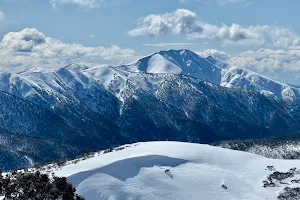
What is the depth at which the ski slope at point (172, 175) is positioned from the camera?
10607 centimetres

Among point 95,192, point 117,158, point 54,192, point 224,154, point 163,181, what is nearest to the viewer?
point 54,192

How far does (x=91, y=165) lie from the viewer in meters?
117

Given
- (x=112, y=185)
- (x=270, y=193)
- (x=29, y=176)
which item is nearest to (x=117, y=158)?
(x=112, y=185)

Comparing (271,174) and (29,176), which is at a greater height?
(29,176)

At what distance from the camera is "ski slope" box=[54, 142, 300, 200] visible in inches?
4176

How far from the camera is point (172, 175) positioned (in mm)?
118812

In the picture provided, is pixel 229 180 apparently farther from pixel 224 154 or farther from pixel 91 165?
pixel 91 165

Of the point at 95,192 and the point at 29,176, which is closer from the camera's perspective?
the point at 29,176

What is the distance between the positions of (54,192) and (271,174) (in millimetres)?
87027

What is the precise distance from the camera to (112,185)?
107 metres

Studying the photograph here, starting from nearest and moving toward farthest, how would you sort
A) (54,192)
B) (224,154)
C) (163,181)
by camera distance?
(54,192)
(163,181)
(224,154)

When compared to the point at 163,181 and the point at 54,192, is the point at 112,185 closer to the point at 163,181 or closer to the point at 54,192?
the point at 163,181

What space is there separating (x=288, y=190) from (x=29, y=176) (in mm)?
78737

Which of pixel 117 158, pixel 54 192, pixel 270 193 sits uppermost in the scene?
pixel 54 192
